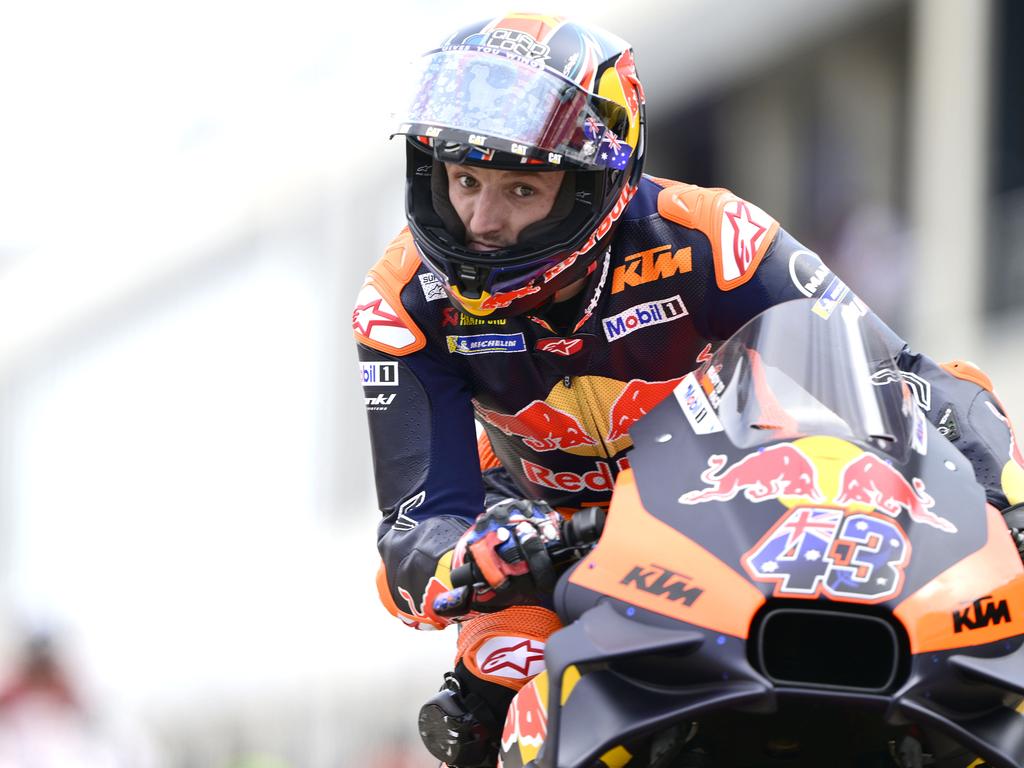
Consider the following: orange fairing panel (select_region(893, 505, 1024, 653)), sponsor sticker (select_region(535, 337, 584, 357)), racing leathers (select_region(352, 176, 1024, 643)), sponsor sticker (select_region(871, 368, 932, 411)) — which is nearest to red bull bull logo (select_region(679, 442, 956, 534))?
orange fairing panel (select_region(893, 505, 1024, 653))

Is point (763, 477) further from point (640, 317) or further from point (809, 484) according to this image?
point (640, 317)

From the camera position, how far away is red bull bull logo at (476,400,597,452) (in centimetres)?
486

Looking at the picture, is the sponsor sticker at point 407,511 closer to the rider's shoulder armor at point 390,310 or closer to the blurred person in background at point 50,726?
the rider's shoulder armor at point 390,310

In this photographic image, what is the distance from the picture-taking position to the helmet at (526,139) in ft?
14.6

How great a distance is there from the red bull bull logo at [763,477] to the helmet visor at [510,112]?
1226 mm

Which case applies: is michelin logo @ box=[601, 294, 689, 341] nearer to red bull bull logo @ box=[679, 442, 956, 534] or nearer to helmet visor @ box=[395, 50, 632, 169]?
helmet visor @ box=[395, 50, 632, 169]

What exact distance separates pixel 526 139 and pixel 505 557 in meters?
1.15


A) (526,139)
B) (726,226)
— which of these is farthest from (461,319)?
(726,226)

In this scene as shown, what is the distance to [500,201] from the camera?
4566 mm

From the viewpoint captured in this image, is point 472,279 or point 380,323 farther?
point 380,323

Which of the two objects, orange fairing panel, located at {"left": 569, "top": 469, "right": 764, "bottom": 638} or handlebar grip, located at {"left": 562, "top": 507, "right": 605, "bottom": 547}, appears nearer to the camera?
orange fairing panel, located at {"left": 569, "top": 469, "right": 764, "bottom": 638}

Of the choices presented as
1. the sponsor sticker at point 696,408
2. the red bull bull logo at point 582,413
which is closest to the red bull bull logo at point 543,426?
the red bull bull logo at point 582,413

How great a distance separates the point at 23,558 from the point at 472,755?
36.0 meters

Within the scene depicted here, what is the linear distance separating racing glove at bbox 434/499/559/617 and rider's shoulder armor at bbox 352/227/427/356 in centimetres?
99
